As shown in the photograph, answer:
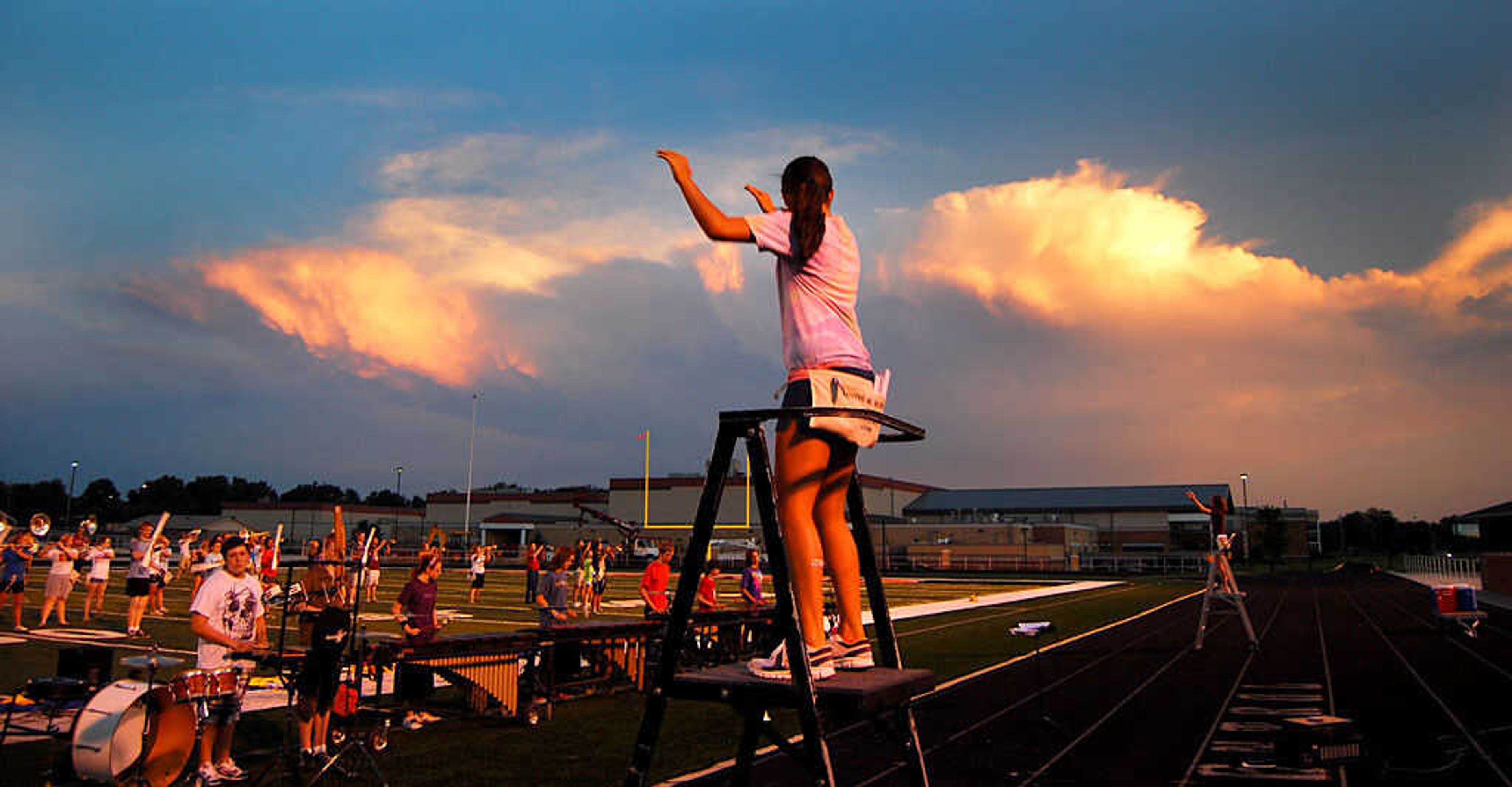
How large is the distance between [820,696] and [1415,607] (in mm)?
33559

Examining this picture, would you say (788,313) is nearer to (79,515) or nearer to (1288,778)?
(1288,778)

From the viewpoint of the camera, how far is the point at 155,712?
22.5 ft

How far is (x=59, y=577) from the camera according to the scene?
19.7 m

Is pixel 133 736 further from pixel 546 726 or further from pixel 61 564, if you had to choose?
pixel 61 564

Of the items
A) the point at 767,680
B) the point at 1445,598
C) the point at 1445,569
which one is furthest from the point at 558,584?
the point at 1445,569

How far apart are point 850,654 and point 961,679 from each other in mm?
11148

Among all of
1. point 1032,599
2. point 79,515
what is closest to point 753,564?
point 1032,599

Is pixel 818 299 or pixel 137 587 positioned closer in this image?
pixel 818 299

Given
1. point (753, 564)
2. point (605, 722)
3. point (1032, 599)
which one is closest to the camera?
point (605, 722)

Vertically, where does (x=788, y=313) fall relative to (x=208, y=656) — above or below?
above

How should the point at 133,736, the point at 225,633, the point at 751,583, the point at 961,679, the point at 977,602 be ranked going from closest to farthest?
the point at 133,736
the point at 225,633
the point at 961,679
the point at 751,583
the point at 977,602

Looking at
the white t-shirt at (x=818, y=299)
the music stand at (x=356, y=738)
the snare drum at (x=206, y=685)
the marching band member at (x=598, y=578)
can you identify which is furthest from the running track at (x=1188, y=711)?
the marching band member at (x=598, y=578)

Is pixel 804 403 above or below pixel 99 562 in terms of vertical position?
above

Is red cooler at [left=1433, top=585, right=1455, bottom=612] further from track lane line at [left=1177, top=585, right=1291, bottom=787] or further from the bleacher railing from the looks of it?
the bleacher railing
